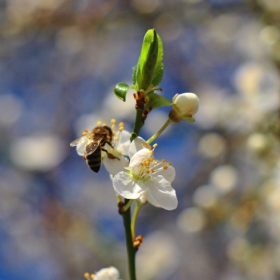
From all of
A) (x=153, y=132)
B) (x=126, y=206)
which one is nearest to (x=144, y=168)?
(x=126, y=206)

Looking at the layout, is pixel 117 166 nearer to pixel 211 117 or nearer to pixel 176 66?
pixel 211 117

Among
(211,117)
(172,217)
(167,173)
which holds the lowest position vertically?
(172,217)

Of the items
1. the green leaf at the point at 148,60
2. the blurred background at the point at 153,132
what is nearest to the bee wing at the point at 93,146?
the green leaf at the point at 148,60

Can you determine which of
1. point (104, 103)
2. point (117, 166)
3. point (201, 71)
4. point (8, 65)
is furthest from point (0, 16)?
point (117, 166)

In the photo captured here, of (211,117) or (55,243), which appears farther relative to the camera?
(55,243)

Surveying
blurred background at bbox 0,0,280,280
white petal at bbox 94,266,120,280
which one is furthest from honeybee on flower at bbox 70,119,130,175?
blurred background at bbox 0,0,280,280

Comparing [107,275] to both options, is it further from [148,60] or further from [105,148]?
[148,60]
